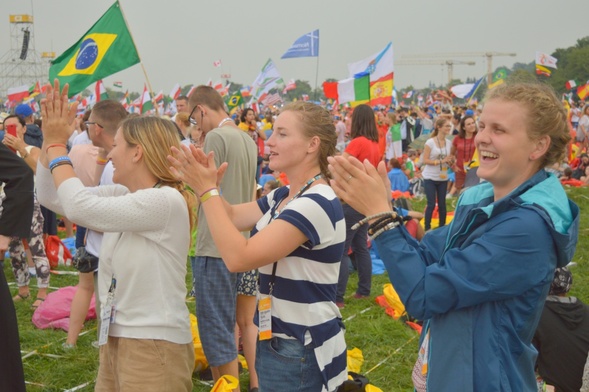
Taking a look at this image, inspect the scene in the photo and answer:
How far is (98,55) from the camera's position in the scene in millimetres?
5535

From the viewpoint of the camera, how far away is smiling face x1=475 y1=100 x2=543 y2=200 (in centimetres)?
198

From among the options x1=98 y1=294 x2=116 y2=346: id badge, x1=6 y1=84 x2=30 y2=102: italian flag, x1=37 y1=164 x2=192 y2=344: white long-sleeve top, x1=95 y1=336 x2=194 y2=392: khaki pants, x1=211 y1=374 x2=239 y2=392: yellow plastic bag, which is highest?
x1=6 y1=84 x2=30 y2=102: italian flag

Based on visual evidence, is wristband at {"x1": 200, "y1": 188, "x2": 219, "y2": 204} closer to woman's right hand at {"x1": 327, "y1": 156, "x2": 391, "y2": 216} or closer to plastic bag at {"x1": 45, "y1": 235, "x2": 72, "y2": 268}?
woman's right hand at {"x1": 327, "y1": 156, "x2": 391, "y2": 216}

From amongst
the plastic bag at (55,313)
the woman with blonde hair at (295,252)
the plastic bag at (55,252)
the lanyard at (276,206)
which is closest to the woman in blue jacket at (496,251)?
the woman with blonde hair at (295,252)

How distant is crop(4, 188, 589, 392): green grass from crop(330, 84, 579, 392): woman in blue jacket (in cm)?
288

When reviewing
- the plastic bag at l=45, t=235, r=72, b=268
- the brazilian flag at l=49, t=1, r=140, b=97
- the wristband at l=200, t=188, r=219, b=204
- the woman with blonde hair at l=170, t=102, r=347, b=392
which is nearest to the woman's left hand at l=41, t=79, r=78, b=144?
the woman with blonde hair at l=170, t=102, r=347, b=392

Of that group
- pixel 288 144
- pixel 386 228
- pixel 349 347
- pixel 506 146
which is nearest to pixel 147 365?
pixel 288 144

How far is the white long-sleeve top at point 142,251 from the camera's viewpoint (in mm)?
2693

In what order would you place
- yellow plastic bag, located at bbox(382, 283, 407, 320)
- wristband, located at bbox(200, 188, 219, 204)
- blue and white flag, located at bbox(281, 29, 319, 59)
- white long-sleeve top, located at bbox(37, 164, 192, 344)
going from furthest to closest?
blue and white flag, located at bbox(281, 29, 319, 59)
yellow plastic bag, located at bbox(382, 283, 407, 320)
white long-sleeve top, located at bbox(37, 164, 192, 344)
wristband, located at bbox(200, 188, 219, 204)

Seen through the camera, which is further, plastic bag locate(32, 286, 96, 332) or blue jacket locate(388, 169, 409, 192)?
blue jacket locate(388, 169, 409, 192)

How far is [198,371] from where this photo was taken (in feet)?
15.9

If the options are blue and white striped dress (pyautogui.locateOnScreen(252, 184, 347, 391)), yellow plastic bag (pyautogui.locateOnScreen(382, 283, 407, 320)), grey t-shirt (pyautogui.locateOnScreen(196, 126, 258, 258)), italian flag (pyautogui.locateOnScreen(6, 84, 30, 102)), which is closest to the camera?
blue and white striped dress (pyautogui.locateOnScreen(252, 184, 347, 391))

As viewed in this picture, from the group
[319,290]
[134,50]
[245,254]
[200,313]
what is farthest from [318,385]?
[134,50]

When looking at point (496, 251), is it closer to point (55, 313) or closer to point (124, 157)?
point (124, 157)
